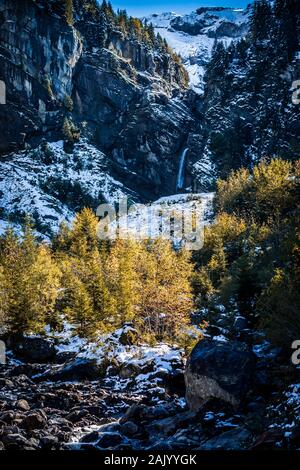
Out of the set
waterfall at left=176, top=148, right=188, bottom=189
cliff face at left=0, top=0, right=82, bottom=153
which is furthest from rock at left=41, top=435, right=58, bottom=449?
waterfall at left=176, top=148, right=188, bottom=189

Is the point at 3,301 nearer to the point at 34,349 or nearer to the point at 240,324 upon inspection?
the point at 34,349

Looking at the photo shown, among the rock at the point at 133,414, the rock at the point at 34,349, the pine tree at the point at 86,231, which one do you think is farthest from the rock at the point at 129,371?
the pine tree at the point at 86,231

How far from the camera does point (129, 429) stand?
19.4 metres

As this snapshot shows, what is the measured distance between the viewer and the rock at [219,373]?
1938 centimetres

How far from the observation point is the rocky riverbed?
650 inches

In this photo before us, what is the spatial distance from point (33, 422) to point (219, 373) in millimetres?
8879

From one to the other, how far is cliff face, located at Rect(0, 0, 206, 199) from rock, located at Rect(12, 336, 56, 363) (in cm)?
14066

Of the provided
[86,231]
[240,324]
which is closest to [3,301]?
[240,324]

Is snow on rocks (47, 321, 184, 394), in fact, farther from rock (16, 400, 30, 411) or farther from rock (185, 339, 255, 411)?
rock (16, 400, 30, 411)

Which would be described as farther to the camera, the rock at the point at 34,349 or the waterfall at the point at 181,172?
the waterfall at the point at 181,172

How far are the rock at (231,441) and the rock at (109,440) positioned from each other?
13.0 ft

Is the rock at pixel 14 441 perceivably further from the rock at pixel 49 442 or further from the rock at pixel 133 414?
the rock at pixel 133 414

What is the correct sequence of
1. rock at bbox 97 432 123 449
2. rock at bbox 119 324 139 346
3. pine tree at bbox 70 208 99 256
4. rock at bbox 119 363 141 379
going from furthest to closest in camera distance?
pine tree at bbox 70 208 99 256, rock at bbox 119 324 139 346, rock at bbox 119 363 141 379, rock at bbox 97 432 123 449

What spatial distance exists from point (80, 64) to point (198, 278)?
166 metres
